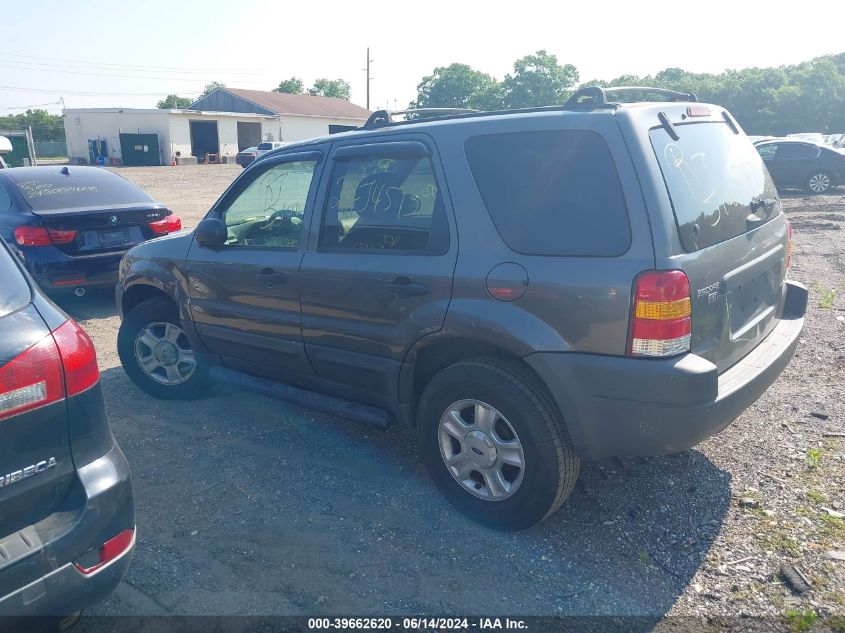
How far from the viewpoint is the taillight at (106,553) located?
2.30 metres

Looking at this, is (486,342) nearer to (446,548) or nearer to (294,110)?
(446,548)

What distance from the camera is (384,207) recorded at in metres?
3.71

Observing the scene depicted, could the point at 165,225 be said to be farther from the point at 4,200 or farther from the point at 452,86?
the point at 452,86

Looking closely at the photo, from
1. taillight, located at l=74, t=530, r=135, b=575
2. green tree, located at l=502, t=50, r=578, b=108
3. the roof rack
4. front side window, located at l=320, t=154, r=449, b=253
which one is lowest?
taillight, located at l=74, t=530, r=135, b=575

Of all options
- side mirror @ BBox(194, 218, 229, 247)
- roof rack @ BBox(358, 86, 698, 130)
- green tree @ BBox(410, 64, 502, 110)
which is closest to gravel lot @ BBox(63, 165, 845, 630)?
side mirror @ BBox(194, 218, 229, 247)

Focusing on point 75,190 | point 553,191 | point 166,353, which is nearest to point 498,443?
point 553,191

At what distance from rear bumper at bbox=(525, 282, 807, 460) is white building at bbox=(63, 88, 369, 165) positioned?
44.9 metres

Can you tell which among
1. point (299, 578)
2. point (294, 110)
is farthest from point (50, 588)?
point (294, 110)

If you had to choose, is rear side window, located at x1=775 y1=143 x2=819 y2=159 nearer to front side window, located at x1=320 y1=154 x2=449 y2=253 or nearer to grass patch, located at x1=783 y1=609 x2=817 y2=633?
front side window, located at x1=320 y1=154 x2=449 y2=253

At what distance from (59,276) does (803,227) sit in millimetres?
12446

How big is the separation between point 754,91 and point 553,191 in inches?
1791

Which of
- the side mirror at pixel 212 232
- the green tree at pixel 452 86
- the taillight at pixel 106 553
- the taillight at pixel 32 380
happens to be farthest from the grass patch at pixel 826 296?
the green tree at pixel 452 86

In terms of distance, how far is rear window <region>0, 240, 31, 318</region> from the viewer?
231cm

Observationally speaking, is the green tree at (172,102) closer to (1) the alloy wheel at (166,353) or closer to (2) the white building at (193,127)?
(2) the white building at (193,127)
